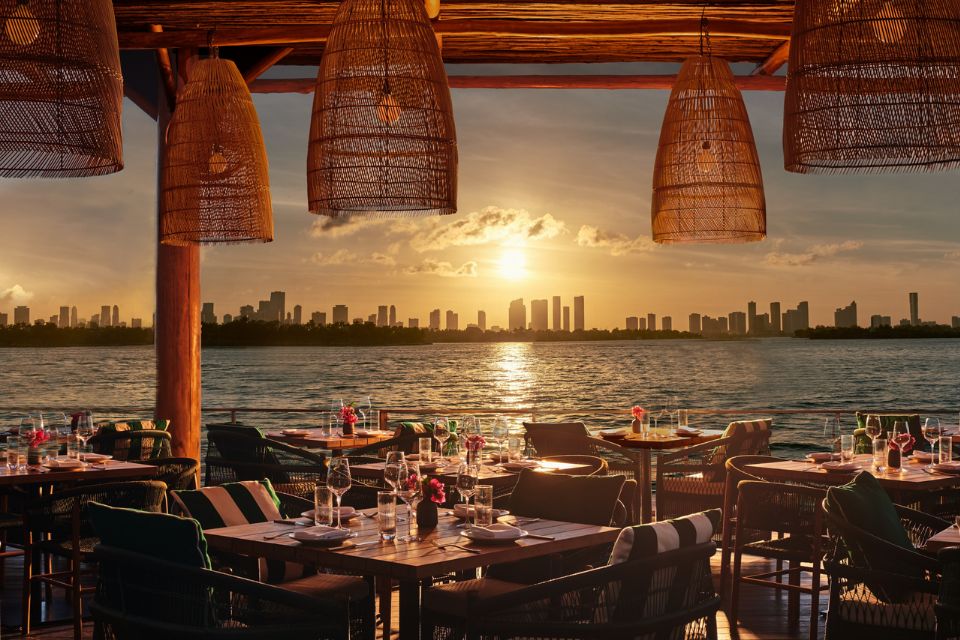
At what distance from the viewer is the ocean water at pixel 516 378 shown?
46.1 m

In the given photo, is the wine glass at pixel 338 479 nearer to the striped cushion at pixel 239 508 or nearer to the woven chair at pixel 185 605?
the striped cushion at pixel 239 508

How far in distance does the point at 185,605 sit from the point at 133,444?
4.51 m

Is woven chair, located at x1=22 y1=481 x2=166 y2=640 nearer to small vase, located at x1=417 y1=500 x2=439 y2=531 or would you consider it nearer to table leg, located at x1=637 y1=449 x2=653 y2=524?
small vase, located at x1=417 y1=500 x2=439 y2=531

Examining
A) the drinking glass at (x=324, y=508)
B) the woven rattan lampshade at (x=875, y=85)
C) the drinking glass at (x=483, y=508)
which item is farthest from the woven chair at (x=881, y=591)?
the drinking glass at (x=324, y=508)

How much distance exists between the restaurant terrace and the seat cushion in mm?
15

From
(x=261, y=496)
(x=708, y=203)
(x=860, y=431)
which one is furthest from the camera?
(x=860, y=431)

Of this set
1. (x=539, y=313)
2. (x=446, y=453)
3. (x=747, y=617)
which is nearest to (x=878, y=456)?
(x=747, y=617)

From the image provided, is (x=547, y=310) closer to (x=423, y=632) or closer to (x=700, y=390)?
(x=700, y=390)

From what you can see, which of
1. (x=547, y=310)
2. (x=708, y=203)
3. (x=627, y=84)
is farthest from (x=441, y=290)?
(x=708, y=203)

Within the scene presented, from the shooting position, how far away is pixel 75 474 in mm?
6082

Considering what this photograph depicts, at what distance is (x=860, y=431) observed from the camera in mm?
7457

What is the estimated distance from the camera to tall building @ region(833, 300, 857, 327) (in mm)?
39625

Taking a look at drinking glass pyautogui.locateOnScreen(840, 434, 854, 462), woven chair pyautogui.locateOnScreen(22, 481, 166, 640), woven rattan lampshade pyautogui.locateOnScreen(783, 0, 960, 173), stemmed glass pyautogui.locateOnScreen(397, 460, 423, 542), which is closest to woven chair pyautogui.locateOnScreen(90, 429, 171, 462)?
woven chair pyautogui.locateOnScreen(22, 481, 166, 640)

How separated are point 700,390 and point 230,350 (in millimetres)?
23026
